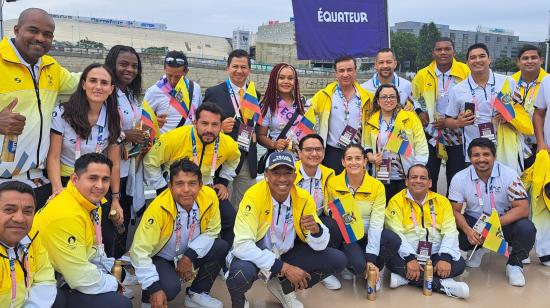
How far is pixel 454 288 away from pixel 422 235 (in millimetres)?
429

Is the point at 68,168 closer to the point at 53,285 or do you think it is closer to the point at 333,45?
the point at 53,285

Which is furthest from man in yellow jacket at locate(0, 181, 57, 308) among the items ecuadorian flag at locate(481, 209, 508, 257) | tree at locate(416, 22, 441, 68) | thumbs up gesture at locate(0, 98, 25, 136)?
tree at locate(416, 22, 441, 68)

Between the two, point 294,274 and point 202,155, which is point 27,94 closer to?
Answer: point 202,155

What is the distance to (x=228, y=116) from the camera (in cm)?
393

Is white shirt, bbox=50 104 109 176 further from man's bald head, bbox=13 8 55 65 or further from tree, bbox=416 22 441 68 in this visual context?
tree, bbox=416 22 441 68

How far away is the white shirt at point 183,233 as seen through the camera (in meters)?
3.03

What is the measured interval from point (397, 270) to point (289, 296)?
2.86 ft

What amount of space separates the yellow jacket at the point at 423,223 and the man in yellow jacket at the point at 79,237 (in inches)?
78.3

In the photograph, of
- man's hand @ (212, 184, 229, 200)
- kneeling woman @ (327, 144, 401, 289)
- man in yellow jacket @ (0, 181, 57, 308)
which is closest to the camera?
man in yellow jacket @ (0, 181, 57, 308)

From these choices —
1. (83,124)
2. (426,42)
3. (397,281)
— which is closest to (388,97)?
(397,281)

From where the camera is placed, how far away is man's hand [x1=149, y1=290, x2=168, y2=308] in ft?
8.98

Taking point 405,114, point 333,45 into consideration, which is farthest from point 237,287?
point 333,45

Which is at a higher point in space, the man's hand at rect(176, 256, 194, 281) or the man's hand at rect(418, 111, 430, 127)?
the man's hand at rect(418, 111, 430, 127)

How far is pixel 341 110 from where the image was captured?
13.4 ft
